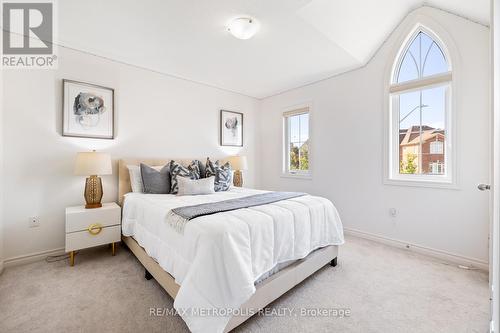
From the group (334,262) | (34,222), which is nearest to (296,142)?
(334,262)

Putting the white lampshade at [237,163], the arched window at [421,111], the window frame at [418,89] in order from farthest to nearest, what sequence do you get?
the white lampshade at [237,163] → the arched window at [421,111] → the window frame at [418,89]

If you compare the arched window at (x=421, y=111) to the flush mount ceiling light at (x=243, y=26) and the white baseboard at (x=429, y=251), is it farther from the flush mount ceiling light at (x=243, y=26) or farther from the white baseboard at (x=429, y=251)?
the flush mount ceiling light at (x=243, y=26)

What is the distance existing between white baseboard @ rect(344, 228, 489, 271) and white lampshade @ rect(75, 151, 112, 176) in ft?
11.2

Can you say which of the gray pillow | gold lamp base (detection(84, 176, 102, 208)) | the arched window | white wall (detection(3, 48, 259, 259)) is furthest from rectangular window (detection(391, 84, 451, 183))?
gold lamp base (detection(84, 176, 102, 208))

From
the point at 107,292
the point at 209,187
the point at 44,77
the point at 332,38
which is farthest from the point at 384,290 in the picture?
the point at 44,77

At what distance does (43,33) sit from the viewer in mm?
2367

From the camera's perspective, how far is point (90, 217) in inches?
92.6

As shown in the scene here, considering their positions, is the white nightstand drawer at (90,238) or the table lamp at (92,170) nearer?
the white nightstand drawer at (90,238)

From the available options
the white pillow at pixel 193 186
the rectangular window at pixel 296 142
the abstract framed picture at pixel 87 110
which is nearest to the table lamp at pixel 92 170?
the abstract framed picture at pixel 87 110

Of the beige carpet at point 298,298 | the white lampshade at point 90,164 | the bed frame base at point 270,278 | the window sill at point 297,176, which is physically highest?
the white lampshade at point 90,164

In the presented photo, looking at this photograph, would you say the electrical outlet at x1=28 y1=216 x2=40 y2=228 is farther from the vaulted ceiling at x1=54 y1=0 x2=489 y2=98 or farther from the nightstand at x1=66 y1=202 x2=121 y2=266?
the vaulted ceiling at x1=54 y1=0 x2=489 y2=98

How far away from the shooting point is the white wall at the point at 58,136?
2324mm

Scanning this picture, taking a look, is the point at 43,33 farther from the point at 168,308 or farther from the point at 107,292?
the point at 168,308

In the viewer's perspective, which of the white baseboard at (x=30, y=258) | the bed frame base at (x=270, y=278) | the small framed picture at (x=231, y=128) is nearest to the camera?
the bed frame base at (x=270, y=278)
